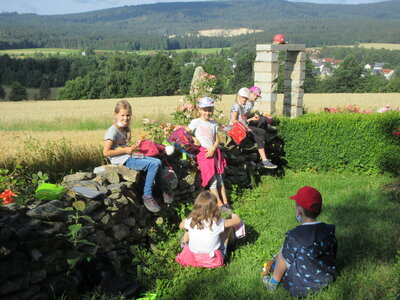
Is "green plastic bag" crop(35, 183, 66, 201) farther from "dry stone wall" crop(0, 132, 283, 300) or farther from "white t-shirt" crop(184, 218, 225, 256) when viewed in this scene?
"white t-shirt" crop(184, 218, 225, 256)

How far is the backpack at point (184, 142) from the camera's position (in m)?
5.93

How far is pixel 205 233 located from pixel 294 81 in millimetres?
9614

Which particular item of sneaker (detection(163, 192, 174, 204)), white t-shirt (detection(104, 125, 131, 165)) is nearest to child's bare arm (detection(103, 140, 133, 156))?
white t-shirt (detection(104, 125, 131, 165))

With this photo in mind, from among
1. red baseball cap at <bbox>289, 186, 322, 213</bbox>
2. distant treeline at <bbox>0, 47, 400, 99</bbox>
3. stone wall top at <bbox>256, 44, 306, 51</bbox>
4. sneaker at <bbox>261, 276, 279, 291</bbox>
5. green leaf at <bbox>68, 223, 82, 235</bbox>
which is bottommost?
distant treeline at <bbox>0, 47, 400, 99</bbox>

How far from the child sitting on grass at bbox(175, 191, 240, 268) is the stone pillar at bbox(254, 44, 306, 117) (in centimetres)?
700

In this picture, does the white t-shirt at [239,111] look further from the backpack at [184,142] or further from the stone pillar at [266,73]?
the stone pillar at [266,73]

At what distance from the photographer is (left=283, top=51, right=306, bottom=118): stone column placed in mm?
12508

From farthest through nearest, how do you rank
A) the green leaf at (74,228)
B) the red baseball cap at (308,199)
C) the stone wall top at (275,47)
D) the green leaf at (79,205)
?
the stone wall top at (275,47), the green leaf at (79,205), the red baseball cap at (308,199), the green leaf at (74,228)

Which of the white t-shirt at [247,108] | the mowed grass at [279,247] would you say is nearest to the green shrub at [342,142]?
the white t-shirt at [247,108]

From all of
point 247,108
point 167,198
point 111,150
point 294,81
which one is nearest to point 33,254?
point 111,150

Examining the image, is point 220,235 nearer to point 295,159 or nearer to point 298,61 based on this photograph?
point 295,159

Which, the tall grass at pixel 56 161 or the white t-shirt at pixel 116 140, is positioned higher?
the white t-shirt at pixel 116 140

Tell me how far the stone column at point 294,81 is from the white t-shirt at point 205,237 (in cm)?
927

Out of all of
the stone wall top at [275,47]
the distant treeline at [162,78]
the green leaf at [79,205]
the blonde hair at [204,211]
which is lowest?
the distant treeline at [162,78]
